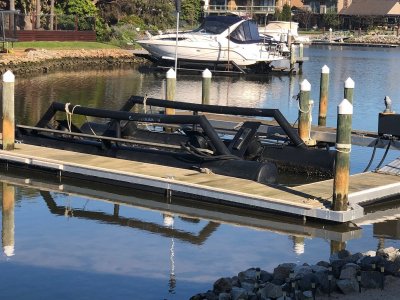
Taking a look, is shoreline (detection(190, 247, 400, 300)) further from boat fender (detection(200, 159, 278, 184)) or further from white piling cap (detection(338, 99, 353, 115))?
boat fender (detection(200, 159, 278, 184))

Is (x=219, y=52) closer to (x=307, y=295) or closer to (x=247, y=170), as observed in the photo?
(x=247, y=170)

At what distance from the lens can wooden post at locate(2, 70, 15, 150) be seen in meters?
20.0

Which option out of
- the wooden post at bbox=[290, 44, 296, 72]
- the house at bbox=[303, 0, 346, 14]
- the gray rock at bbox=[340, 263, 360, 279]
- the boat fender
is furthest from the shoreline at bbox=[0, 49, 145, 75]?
the house at bbox=[303, 0, 346, 14]

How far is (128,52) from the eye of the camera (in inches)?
2496

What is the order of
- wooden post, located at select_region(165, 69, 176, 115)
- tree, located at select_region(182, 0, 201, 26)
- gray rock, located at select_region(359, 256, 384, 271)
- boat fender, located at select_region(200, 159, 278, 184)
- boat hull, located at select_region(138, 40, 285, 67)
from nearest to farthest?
gray rock, located at select_region(359, 256, 384, 271), boat fender, located at select_region(200, 159, 278, 184), wooden post, located at select_region(165, 69, 176, 115), boat hull, located at select_region(138, 40, 285, 67), tree, located at select_region(182, 0, 201, 26)

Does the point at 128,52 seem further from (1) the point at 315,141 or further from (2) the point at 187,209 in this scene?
(2) the point at 187,209

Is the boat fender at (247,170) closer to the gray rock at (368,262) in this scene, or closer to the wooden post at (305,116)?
the wooden post at (305,116)

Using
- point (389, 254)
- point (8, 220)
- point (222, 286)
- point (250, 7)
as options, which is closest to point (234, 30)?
point (8, 220)

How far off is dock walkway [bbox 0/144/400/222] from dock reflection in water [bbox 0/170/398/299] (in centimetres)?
28

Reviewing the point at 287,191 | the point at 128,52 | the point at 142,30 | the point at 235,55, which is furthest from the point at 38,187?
the point at 142,30

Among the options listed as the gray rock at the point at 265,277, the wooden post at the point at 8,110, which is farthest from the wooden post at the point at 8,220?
the gray rock at the point at 265,277

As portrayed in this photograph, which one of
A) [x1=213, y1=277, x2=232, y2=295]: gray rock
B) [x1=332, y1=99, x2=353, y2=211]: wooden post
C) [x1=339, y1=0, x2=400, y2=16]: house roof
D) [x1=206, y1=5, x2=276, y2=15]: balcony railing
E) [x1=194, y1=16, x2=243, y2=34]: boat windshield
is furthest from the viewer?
[x1=339, y1=0, x2=400, y2=16]: house roof

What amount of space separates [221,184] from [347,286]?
630cm

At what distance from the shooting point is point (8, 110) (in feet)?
66.2
